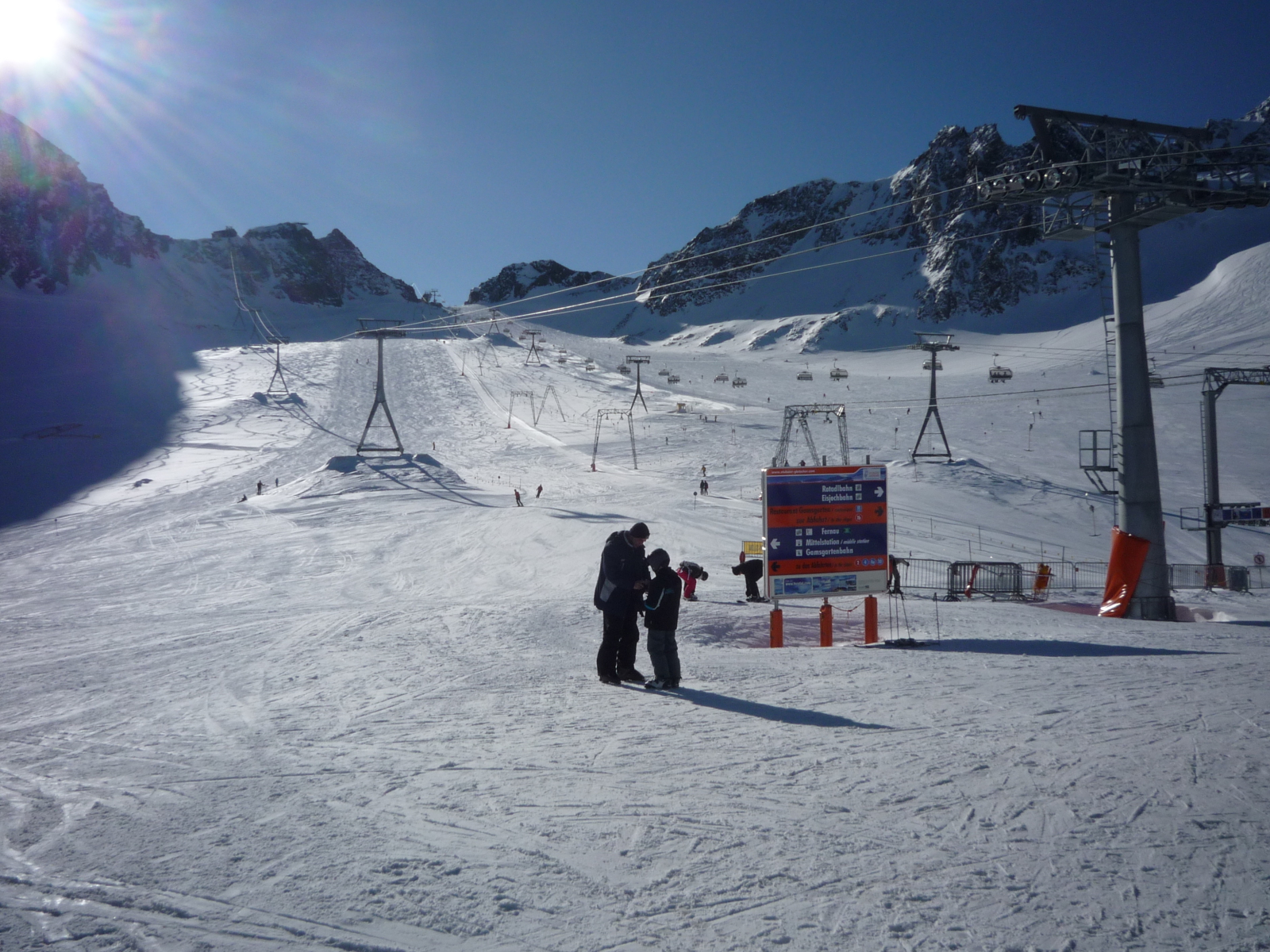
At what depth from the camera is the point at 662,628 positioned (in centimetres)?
666

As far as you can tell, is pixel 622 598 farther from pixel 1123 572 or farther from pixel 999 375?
pixel 999 375

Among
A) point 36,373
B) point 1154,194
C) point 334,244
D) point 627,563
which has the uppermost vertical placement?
point 334,244

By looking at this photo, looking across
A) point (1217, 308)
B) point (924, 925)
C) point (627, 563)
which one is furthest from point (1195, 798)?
point (1217, 308)

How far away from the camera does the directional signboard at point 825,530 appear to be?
1051 centimetres

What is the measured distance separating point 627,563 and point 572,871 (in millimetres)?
3469

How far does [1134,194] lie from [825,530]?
988 cm

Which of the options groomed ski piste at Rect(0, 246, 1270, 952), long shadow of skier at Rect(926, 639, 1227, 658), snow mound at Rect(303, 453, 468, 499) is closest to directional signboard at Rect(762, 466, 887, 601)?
groomed ski piste at Rect(0, 246, 1270, 952)

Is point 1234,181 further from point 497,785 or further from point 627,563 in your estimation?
point 497,785

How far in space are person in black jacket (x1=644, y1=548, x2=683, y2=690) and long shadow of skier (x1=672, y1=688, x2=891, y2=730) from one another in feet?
0.65

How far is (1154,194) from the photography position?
14281 millimetres

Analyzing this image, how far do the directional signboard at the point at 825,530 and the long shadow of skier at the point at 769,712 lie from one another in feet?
14.1

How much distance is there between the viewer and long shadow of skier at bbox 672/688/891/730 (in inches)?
206

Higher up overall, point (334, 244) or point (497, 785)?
point (334, 244)

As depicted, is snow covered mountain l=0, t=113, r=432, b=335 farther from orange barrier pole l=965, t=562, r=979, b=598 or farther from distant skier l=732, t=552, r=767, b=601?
orange barrier pole l=965, t=562, r=979, b=598
